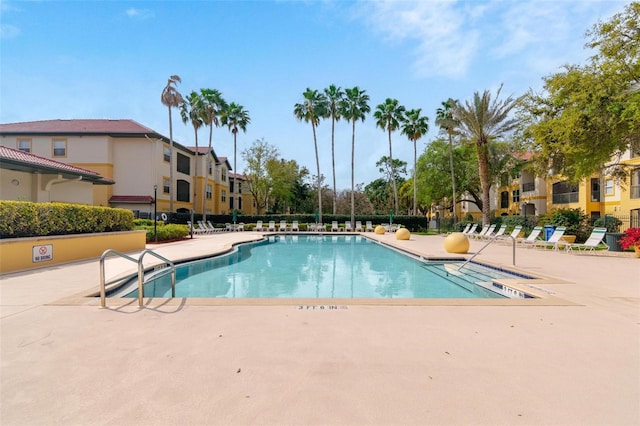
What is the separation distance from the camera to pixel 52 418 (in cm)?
236

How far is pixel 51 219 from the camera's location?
9.82 m

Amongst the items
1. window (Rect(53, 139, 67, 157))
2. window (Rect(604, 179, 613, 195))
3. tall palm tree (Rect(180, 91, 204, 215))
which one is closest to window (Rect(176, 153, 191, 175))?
tall palm tree (Rect(180, 91, 204, 215))

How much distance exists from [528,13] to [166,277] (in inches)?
515

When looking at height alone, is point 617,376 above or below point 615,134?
below

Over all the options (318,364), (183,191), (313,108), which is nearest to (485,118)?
(313,108)

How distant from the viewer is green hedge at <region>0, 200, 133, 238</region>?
860cm

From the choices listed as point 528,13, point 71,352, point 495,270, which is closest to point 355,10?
point 528,13

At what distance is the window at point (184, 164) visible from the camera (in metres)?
34.3

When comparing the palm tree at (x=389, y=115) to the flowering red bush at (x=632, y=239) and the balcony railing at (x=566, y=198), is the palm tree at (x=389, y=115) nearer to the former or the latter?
the balcony railing at (x=566, y=198)

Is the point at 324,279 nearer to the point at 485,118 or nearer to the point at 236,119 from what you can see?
the point at 485,118

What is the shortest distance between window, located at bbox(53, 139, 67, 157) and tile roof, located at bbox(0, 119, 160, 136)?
A: 0.74 meters

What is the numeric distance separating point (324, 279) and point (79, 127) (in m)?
30.2

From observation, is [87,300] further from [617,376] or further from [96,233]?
[96,233]

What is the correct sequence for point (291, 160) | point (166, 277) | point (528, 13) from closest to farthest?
1. point (166, 277)
2. point (528, 13)
3. point (291, 160)
